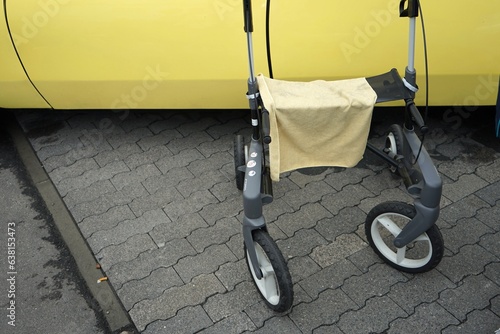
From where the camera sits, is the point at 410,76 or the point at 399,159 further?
the point at 399,159

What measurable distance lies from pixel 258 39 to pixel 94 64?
0.97 metres

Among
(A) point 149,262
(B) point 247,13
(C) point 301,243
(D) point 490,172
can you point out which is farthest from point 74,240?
(D) point 490,172

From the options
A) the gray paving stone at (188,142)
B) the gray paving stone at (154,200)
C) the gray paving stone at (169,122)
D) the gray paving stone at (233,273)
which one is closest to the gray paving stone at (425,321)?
the gray paving stone at (233,273)

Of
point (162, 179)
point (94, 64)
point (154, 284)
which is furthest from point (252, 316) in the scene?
point (94, 64)

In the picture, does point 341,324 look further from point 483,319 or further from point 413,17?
point 413,17

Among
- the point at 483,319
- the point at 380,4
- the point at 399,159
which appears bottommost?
the point at 483,319

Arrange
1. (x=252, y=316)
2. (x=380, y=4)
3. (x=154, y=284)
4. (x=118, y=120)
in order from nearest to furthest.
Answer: (x=252, y=316) → (x=154, y=284) → (x=380, y=4) → (x=118, y=120)

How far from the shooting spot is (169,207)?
11.2 ft

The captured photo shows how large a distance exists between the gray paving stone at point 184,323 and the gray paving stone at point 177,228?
Result: 526mm

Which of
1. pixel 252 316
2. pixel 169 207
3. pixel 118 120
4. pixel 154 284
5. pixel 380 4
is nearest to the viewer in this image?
pixel 252 316

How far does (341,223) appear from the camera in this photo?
3250 millimetres

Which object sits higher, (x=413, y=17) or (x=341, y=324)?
(x=413, y=17)

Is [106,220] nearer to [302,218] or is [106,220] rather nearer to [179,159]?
[179,159]

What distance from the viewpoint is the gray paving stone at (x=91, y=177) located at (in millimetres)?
3611
